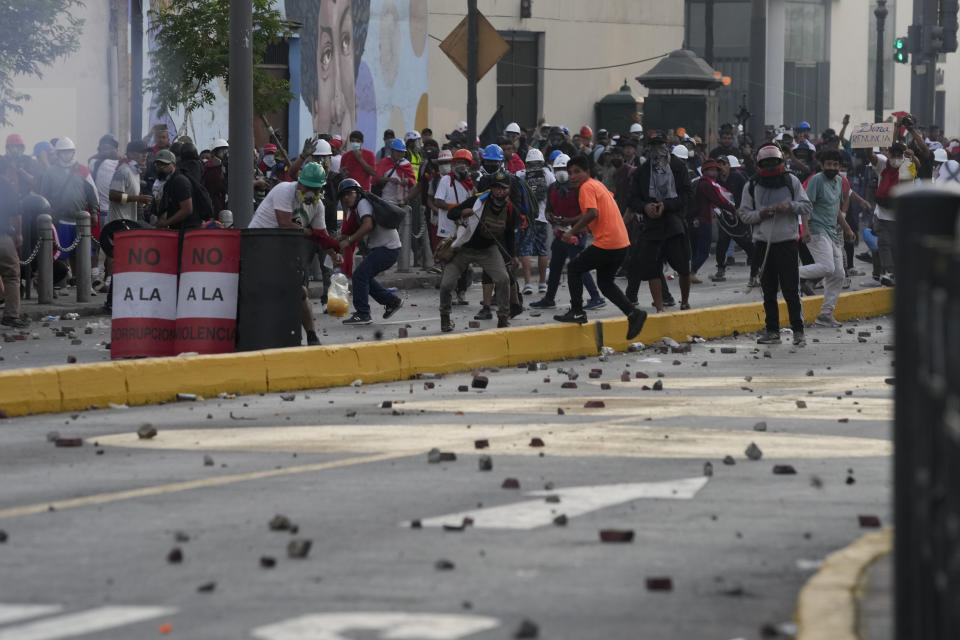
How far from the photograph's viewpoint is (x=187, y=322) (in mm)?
14898

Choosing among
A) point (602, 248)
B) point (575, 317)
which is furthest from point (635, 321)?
point (602, 248)

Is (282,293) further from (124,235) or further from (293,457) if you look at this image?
(293,457)

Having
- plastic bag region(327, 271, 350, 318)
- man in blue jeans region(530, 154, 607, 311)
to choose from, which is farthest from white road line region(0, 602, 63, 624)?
man in blue jeans region(530, 154, 607, 311)

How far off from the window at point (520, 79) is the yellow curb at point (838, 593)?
38583 millimetres

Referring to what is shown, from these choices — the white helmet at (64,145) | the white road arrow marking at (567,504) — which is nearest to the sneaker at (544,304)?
the white helmet at (64,145)

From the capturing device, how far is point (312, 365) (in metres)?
14.2

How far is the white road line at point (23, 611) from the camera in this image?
5.85 metres

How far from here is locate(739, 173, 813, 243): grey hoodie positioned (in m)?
17.6

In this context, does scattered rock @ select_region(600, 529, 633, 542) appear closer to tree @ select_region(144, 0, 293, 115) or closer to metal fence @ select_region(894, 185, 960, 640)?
metal fence @ select_region(894, 185, 960, 640)

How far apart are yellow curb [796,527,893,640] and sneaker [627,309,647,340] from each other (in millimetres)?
10469

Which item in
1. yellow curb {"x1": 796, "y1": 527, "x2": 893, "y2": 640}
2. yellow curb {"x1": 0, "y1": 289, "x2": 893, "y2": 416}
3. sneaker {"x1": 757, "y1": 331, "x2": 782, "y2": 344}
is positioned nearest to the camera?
yellow curb {"x1": 796, "y1": 527, "x2": 893, "y2": 640}

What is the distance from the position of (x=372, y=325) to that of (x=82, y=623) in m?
13.9

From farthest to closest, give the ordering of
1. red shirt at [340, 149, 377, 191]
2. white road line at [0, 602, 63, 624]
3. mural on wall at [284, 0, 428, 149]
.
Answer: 1. mural on wall at [284, 0, 428, 149]
2. red shirt at [340, 149, 377, 191]
3. white road line at [0, 602, 63, 624]

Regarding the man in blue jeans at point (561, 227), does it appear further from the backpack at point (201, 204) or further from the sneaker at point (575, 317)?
the backpack at point (201, 204)
